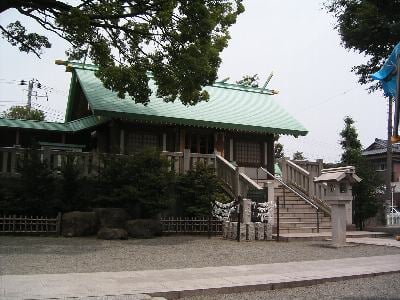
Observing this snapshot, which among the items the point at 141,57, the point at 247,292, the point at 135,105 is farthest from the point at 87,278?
the point at 135,105

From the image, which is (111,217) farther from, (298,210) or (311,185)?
(311,185)

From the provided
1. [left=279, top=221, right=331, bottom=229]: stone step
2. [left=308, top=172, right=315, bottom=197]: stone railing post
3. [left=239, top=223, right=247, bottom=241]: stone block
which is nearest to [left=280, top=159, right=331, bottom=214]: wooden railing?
[left=308, top=172, right=315, bottom=197]: stone railing post

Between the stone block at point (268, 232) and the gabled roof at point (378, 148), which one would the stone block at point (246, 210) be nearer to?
the stone block at point (268, 232)

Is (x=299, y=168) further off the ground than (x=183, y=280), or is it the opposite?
(x=299, y=168)

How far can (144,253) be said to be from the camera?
11820 millimetres

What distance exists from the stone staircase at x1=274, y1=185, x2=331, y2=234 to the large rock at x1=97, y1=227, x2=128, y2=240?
5865 mm

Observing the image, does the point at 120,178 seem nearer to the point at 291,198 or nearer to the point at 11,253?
the point at 11,253

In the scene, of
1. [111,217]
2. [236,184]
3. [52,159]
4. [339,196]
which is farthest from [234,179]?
[52,159]

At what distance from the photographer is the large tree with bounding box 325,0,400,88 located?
65.7ft

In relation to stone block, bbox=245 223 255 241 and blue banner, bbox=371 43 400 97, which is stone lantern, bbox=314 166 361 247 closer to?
stone block, bbox=245 223 255 241

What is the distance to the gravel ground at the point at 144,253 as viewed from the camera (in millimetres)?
9766

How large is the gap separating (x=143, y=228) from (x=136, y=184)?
1531 mm

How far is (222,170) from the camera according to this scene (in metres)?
19.6

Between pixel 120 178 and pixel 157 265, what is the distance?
6.06 m
